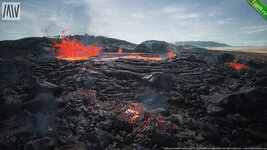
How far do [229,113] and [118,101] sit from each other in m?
4.84

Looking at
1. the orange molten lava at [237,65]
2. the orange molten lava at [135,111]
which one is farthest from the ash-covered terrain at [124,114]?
the orange molten lava at [237,65]

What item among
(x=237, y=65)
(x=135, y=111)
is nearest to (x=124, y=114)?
(x=135, y=111)

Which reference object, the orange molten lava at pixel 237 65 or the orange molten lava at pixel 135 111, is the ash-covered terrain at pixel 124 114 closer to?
the orange molten lava at pixel 135 111

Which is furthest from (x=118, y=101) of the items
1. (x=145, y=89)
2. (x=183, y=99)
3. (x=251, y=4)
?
(x=251, y=4)

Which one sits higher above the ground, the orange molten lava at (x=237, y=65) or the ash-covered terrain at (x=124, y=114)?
the orange molten lava at (x=237, y=65)

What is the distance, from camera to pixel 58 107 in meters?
5.08

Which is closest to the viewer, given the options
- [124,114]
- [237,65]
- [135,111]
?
[124,114]

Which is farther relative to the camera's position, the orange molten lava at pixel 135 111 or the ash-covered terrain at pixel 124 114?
the orange molten lava at pixel 135 111

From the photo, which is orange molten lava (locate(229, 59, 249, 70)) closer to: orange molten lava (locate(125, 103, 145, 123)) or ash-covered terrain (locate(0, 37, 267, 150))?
ash-covered terrain (locate(0, 37, 267, 150))

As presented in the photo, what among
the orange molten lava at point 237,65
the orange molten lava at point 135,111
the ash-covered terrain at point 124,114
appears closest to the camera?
the ash-covered terrain at point 124,114

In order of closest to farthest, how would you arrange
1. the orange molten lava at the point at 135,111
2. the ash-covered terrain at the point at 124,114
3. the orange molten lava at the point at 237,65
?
the ash-covered terrain at the point at 124,114
the orange molten lava at the point at 135,111
the orange molten lava at the point at 237,65

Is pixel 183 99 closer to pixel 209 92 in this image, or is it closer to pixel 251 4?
pixel 209 92

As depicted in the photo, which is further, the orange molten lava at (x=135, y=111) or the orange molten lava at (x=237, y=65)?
the orange molten lava at (x=237, y=65)

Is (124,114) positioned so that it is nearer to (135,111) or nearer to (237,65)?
(135,111)
